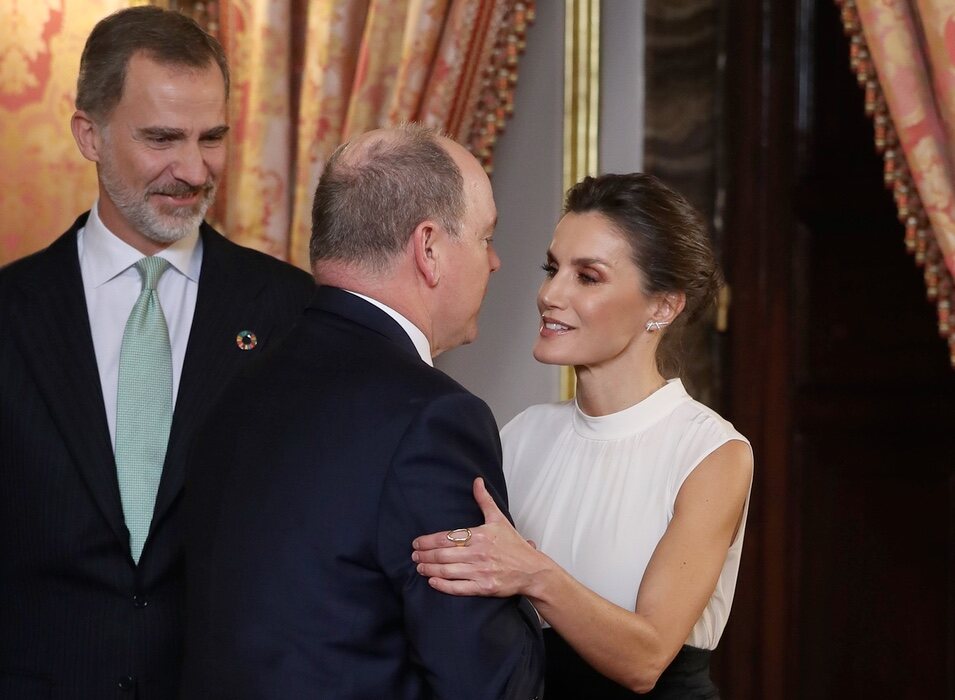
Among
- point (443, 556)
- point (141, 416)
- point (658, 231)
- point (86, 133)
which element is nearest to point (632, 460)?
point (658, 231)

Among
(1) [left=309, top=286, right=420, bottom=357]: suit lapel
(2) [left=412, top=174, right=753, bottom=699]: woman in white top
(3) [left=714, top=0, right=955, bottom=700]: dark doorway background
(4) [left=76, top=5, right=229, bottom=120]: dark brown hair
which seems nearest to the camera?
(1) [left=309, top=286, right=420, bottom=357]: suit lapel

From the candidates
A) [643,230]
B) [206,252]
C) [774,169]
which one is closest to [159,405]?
[206,252]

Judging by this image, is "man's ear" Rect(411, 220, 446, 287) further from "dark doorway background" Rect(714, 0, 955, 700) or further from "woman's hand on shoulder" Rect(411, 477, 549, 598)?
"dark doorway background" Rect(714, 0, 955, 700)

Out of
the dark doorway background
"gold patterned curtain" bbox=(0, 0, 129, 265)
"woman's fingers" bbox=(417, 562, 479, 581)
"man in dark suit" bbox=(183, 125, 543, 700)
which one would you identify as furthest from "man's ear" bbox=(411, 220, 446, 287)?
the dark doorway background

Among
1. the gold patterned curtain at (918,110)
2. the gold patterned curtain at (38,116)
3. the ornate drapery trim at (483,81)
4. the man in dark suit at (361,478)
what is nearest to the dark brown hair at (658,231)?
the gold patterned curtain at (918,110)

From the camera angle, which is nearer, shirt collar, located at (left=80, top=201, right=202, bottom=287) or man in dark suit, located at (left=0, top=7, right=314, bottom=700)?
man in dark suit, located at (left=0, top=7, right=314, bottom=700)

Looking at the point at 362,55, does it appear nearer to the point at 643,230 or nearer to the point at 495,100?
the point at 495,100

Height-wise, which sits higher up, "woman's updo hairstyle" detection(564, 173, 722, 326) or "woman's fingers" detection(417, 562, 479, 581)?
"woman's updo hairstyle" detection(564, 173, 722, 326)

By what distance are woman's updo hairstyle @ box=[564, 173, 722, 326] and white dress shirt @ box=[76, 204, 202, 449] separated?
80 cm

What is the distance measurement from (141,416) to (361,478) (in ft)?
2.68

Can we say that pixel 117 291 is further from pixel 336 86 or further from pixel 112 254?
pixel 336 86

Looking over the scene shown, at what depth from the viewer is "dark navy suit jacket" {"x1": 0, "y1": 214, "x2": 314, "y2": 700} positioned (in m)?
2.09

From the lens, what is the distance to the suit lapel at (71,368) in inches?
82.6

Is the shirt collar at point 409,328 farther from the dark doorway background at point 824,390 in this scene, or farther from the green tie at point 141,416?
the dark doorway background at point 824,390
